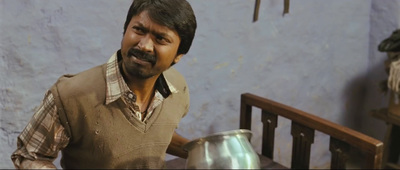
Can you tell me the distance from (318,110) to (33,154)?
6.37ft

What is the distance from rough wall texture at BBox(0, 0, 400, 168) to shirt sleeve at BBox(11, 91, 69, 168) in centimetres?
57

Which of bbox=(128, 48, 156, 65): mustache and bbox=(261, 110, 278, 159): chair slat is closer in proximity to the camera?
bbox=(128, 48, 156, 65): mustache

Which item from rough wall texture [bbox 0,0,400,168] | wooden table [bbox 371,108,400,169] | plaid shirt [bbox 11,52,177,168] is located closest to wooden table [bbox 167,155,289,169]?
rough wall texture [bbox 0,0,400,168]

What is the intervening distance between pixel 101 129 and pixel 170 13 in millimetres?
342

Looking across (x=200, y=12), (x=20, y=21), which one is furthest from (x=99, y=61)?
(x=200, y=12)

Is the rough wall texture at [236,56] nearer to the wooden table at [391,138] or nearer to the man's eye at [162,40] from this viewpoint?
the wooden table at [391,138]

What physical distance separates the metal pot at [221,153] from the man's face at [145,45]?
0.23 meters

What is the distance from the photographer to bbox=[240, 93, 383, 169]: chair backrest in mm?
1723

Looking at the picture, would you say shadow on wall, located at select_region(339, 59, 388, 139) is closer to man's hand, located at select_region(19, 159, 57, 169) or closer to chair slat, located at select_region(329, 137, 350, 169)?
chair slat, located at select_region(329, 137, 350, 169)

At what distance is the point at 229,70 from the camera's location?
2406 millimetres

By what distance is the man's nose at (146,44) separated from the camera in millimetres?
1213

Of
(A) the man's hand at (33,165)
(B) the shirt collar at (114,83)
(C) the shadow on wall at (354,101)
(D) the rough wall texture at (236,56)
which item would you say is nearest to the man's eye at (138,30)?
(B) the shirt collar at (114,83)

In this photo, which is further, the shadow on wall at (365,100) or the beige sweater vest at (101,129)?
the shadow on wall at (365,100)

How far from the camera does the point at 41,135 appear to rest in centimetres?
127
